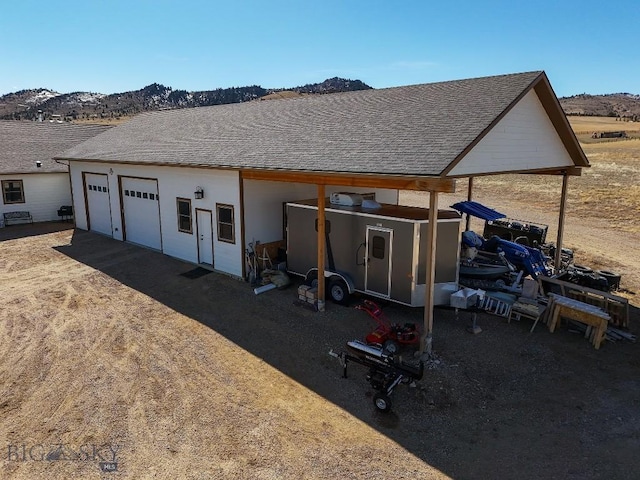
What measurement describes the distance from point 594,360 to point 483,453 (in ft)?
13.5

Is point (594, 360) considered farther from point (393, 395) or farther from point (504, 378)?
point (393, 395)

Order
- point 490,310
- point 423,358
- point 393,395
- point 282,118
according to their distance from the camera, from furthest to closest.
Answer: point 282,118 < point 490,310 < point 423,358 < point 393,395

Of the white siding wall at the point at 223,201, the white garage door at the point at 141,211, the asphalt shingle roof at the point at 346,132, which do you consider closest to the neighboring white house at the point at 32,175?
the asphalt shingle roof at the point at 346,132

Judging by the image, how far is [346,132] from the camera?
11.8 m

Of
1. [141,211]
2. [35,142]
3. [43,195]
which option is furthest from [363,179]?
[35,142]

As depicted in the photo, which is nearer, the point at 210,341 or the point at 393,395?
the point at 393,395

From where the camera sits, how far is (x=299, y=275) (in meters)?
12.8

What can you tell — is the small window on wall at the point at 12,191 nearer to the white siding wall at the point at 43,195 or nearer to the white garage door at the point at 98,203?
the white siding wall at the point at 43,195

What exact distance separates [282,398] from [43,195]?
70.8 feet

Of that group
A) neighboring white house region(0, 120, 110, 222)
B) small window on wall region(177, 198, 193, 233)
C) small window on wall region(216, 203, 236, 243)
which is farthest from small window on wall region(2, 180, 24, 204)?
small window on wall region(216, 203, 236, 243)

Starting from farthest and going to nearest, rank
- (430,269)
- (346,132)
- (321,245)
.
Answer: (346,132), (321,245), (430,269)

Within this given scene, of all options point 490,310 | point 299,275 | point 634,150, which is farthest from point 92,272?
point 634,150

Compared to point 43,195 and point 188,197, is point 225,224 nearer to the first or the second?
point 188,197

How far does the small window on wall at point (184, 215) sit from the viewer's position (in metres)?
14.8
